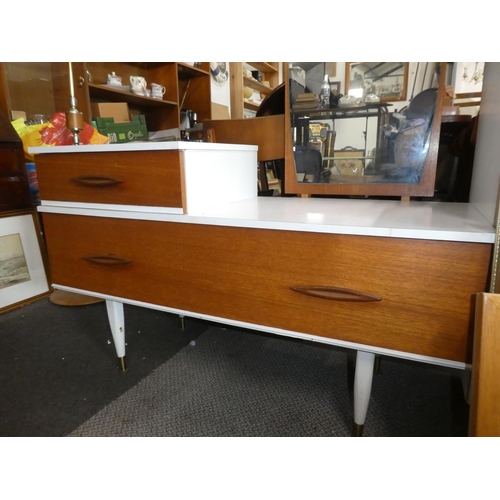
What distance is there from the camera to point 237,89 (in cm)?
268

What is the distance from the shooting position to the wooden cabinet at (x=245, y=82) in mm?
2682

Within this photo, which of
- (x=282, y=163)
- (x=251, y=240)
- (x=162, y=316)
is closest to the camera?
(x=251, y=240)

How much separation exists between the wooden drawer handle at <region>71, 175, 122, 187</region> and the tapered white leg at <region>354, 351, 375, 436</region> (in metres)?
0.60

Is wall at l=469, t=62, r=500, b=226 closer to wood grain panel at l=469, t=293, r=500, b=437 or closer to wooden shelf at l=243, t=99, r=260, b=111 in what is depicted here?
wood grain panel at l=469, t=293, r=500, b=437

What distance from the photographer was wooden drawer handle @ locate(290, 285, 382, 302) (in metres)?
0.54

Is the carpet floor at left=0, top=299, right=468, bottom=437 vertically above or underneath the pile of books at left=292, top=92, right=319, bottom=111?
underneath

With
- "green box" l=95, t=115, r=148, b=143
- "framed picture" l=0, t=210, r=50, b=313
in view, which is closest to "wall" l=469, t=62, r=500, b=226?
"green box" l=95, t=115, r=148, b=143

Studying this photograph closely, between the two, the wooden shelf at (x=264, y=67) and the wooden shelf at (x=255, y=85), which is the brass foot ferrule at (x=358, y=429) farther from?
the wooden shelf at (x=264, y=67)

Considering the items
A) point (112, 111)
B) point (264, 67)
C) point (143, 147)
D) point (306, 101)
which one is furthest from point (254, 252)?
point (264, 67)

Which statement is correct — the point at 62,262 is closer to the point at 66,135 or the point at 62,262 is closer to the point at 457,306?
the point at 66,135

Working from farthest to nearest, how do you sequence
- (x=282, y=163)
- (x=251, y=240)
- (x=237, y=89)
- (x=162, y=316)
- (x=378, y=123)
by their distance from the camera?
1. (x=237, y=89)
2. (x=162, y=316)
3. (x=282, y=163)
4. (x=378, y=123)
5. (x=251, y=240)
